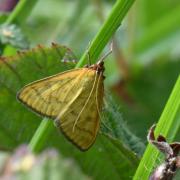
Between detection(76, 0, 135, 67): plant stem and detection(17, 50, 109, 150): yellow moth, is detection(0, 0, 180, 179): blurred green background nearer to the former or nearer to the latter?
detection(17, 50, 109, 150): yellow moth

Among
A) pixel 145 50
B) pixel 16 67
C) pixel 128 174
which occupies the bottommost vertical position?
Result: pixel 145 50

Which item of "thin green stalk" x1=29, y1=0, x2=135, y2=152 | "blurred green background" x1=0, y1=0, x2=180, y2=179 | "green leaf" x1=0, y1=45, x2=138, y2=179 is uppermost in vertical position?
"thin green stalk" x1=29, y1=0, x2=135, y2=152

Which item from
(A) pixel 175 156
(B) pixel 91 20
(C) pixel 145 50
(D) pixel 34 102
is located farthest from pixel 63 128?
(B) pixel 91 20

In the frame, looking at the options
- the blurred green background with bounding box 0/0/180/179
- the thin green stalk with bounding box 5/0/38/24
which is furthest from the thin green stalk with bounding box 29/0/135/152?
the blurred green background with bounding box 0/0/180/179

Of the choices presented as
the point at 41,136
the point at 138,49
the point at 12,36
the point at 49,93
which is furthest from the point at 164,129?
the point at 138,49

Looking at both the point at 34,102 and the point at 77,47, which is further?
the point at 77,47

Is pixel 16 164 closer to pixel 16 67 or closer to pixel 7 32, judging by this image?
pixel 16 67

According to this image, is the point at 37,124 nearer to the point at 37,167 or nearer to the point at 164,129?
the point at 164,129
